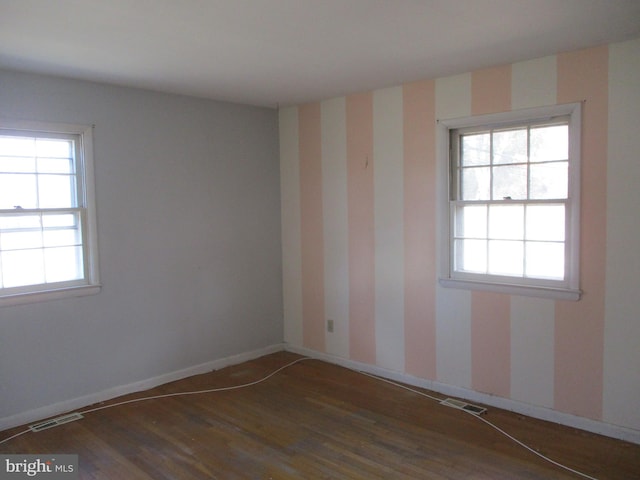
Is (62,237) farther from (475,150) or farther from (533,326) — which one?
(533,326)

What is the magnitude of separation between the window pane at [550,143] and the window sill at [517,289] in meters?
0.91

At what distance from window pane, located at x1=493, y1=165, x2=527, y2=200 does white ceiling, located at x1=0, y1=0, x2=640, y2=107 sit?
0.76 m

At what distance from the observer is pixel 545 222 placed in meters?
3.49

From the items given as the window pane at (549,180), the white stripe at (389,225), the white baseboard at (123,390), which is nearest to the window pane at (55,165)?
the white baseboard at (123,390)

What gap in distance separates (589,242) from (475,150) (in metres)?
1.08

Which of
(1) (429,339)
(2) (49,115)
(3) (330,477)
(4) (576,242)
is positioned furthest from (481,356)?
(2) (49,115)

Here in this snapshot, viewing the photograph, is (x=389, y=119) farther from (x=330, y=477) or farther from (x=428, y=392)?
(x=330, y=477)

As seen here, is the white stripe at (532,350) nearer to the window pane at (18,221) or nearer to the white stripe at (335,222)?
the white stripe at (335,222)

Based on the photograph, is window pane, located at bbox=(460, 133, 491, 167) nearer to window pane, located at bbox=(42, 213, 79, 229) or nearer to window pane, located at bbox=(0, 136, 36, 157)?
window pane, located at bbox=(42, 213, 79, 229)

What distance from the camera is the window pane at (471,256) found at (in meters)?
3.82

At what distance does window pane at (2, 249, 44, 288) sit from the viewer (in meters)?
3.47

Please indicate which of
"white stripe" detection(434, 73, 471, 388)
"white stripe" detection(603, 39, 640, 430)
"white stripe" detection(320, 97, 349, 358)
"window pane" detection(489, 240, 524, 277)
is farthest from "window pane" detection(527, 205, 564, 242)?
"white stripe" detection(320, 97, 349, 358)

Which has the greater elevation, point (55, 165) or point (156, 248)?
point (55, 165)

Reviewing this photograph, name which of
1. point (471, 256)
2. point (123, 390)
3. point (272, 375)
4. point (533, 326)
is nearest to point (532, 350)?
point (533, 326)
